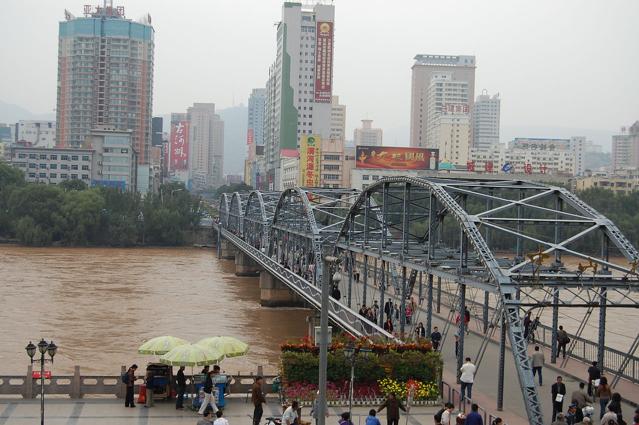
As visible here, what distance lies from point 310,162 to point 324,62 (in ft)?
167

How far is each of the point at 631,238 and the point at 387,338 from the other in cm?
9068

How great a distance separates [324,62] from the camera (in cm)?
18150

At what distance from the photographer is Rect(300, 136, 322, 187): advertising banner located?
135 m

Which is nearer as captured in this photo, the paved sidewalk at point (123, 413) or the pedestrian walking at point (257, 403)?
the pedestrian walking at point (257, 403)

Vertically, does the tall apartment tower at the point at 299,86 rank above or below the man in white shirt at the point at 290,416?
above

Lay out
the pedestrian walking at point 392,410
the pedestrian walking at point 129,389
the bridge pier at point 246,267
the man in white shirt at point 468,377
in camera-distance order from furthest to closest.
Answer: the bridge pier at point 246,267
the pedestrian walking at point 129,389
the man in white shirt at point 468,377
the pedestrian walking at point 392,410

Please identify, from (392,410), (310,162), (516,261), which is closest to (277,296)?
(516,261)

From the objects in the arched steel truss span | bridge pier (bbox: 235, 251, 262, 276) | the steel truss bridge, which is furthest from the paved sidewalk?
bridge pier (bbox: 235, 251, 262, 276)

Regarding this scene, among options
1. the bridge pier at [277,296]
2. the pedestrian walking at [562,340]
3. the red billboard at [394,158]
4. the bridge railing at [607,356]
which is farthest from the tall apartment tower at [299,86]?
the pedestrian walking at [562,340]

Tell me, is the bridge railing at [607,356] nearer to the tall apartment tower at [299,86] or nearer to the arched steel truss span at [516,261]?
the arched steel truss span at [516,261]

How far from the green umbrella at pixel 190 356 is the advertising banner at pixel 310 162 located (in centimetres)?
11150

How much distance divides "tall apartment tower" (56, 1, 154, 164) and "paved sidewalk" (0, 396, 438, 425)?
541 feet

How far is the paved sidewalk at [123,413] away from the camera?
819 inches

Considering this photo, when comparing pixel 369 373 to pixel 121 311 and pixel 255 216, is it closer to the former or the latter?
pixel 121 311
